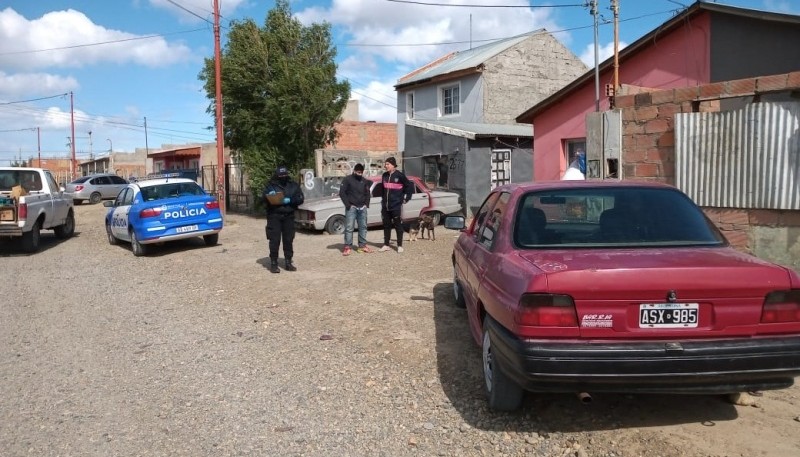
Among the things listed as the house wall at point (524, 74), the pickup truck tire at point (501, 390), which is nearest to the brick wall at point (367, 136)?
the house wall at point (524, 74)

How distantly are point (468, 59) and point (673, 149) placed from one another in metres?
20.1

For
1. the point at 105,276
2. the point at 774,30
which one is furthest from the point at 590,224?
the point at 774,30

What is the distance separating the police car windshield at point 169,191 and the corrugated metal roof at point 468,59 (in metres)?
13.8

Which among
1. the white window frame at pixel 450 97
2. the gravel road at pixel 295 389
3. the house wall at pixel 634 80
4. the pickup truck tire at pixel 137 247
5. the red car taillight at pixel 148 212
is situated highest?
the white window frame at pixel 450 97

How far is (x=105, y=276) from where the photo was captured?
10.4 m

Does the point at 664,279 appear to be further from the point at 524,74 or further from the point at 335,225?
the point at 524,74

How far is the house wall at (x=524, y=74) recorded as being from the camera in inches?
947

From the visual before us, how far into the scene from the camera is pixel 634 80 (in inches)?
583

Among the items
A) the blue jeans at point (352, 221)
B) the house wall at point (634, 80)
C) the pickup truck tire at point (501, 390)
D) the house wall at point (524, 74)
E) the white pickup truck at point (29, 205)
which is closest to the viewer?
the pickup truck tire at point (501, 390)

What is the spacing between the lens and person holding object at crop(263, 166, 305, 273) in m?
9.59

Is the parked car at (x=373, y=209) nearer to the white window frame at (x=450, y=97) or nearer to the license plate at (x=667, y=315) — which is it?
the white window frame at (x=450, y=97)

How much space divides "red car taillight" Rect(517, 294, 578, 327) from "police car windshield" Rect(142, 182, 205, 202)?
1054 centimetres

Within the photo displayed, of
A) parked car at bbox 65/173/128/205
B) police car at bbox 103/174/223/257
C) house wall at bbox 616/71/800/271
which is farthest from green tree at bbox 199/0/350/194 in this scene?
parked car at bbox 65/173/128/205

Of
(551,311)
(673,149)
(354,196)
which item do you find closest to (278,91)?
(354,196)
